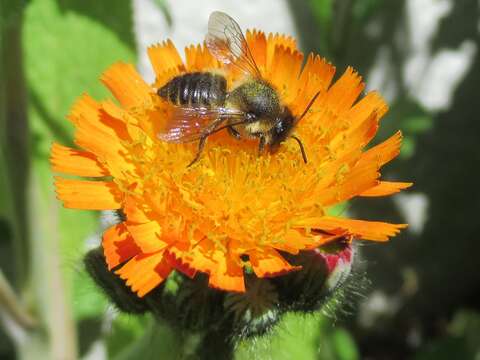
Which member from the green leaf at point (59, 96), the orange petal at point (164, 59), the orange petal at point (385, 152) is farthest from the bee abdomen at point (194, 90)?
the green leaf at point (59, 96)

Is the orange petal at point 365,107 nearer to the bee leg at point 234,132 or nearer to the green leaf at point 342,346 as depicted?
the bee leg at point 234,132

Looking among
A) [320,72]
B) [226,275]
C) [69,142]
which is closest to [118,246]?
[226,275]

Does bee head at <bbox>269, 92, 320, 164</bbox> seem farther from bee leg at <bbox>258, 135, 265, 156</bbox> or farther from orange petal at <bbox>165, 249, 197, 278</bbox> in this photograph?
orange petal at <bbox>165, 249, 197, 278</bbox>

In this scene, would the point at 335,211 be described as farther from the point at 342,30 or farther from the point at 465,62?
the point at 465,62

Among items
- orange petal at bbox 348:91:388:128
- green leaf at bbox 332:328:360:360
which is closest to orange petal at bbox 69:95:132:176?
orange petal at bbox 348:91:388:128

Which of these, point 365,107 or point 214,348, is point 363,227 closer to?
point 365,107

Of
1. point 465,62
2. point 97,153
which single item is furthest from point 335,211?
point 465,62
